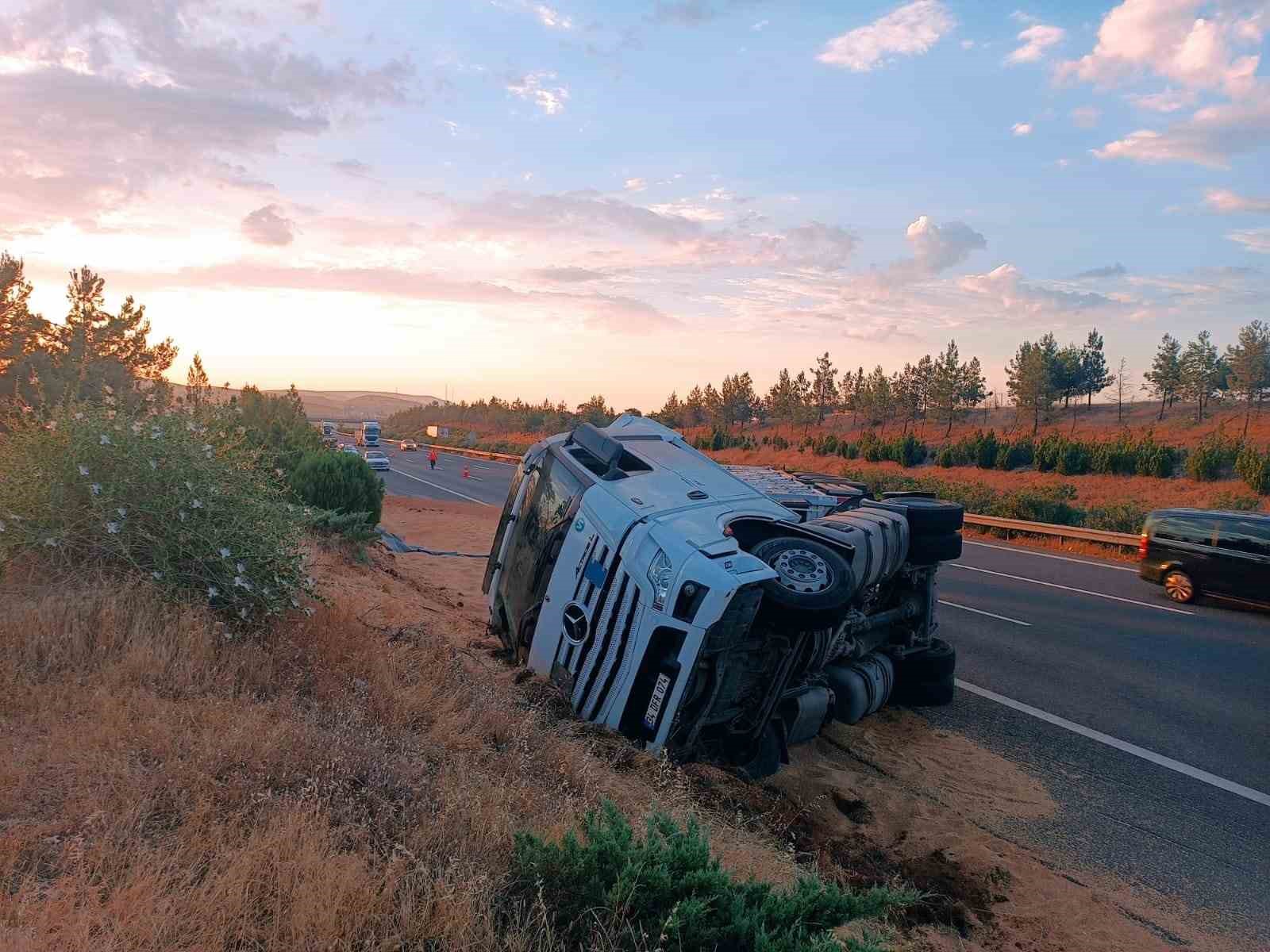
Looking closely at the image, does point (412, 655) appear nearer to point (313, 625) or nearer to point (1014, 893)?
point (313, 625)

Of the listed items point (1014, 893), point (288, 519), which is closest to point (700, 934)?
point (1014, 893)

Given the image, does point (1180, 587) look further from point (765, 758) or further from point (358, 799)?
point (358, 799)

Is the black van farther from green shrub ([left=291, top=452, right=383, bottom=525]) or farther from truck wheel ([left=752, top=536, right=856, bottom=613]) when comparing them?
green shrub ([left=291, top=452, right=383, bottom=525])

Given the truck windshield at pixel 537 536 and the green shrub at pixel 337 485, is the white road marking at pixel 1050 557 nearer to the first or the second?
the green shrub at pixel 337 485

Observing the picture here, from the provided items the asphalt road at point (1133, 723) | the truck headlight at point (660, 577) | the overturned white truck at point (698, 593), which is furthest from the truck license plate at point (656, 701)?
the asphalt road at point (1133, 723)

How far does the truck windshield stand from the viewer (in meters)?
6.73

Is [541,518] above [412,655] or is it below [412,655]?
above

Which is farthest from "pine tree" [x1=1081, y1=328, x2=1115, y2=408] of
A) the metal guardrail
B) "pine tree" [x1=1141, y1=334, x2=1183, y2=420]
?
the metal guardrail

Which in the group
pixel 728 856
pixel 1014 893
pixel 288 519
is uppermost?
pixel 288 519

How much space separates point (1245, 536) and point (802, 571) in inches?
472

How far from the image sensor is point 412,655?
6.61 meters

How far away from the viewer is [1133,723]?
8367mm

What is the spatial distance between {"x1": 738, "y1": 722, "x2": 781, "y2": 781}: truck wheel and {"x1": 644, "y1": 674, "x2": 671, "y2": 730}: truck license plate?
0.91 m

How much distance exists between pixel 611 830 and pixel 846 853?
2.55 m
